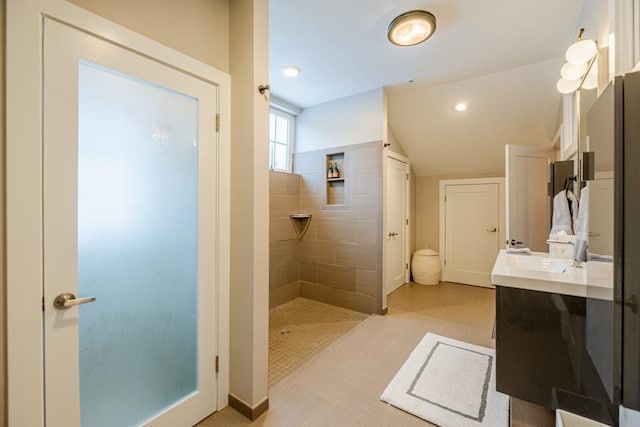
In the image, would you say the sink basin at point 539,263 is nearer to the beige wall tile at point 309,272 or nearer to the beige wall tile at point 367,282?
Result: the beige wall tile at point 367,282

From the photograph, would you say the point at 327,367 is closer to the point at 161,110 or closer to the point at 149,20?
the point at 161,110

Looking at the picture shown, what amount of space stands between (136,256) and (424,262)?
13.9 ft

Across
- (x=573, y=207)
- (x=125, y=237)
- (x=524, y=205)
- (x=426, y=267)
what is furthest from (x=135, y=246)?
(x=426, y=267)

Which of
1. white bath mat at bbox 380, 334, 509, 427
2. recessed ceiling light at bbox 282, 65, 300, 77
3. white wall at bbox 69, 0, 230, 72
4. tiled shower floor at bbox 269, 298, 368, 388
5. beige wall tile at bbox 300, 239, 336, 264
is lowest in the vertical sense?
tiled shower floor at bbox 269, 298, 368, 388

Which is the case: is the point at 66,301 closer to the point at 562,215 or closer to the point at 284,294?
the point at 284,294

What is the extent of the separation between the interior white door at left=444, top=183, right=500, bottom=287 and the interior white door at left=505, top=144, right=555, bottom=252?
4.60 feet

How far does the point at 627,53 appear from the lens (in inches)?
37.5

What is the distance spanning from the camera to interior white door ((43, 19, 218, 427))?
3.69ft

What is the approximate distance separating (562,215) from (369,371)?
6.62 ft

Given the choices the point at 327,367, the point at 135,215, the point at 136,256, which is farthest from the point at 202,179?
the point at 327,367

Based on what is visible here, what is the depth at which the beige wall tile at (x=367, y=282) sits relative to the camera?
3283mm

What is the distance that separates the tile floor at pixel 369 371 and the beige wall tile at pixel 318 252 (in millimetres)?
958

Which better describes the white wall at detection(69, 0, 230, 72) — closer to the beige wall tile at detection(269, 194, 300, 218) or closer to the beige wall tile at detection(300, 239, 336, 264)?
the beige wall tile at detection(269, 194, 300, 218)

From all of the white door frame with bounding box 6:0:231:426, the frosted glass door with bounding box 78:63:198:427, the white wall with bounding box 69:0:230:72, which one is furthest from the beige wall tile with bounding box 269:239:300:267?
the white door frame with bounding box 6:0:231:426
